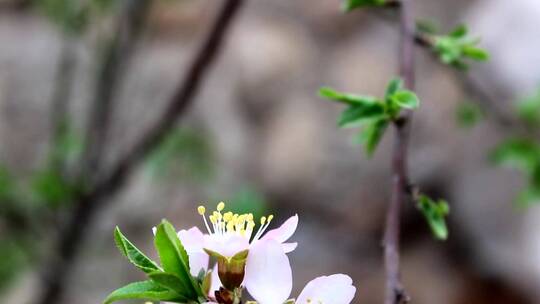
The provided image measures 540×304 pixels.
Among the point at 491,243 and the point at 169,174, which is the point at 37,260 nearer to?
the point at 169,174

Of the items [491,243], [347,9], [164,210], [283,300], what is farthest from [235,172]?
[283,300]

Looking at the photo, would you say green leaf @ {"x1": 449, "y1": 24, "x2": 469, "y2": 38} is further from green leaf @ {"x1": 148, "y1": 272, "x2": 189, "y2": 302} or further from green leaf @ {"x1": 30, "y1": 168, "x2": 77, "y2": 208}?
green leaf @ {"x1": 30, "y1": 168, "x2": 77, "y2": 208}

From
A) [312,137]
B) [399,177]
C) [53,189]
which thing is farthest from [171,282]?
[312,137]

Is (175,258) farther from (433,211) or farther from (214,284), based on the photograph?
(433,211)

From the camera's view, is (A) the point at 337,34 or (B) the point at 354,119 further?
(A) the point at 337,34

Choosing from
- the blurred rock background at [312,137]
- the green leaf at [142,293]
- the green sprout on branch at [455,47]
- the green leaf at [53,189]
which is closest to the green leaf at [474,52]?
the green sprout on branch at [455,47]

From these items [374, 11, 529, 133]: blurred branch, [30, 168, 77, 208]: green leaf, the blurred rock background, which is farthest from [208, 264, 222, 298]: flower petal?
the blurred rock background

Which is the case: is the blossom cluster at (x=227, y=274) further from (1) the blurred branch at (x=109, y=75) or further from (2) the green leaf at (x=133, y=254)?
(1) the blurred branch at (x=109, y=75)
